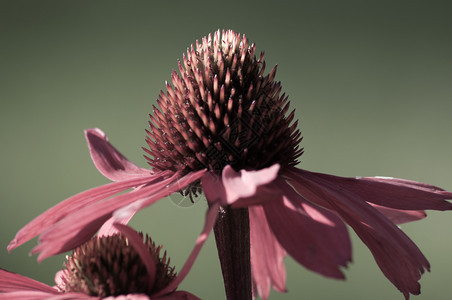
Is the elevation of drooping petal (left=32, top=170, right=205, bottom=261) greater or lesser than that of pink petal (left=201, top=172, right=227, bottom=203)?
lesser

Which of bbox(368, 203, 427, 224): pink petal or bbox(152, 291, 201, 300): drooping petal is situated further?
bbox(368, 203, 427, 224): pink petal

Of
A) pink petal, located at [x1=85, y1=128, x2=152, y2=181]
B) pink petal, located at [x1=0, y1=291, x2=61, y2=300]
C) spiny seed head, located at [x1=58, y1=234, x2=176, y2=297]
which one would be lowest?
pink petal, located at [x1=0, y1=291, x2=61, y2=300]

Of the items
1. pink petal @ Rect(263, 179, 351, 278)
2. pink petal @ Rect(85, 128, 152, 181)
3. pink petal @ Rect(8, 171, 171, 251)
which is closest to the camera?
pink petal @ Rect(263, 179, 351, 278)

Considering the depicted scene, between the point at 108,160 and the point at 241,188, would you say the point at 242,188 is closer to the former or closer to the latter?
the point at 241,188

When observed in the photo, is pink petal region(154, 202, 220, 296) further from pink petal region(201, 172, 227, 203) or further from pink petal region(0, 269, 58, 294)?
pink petal region(0, 269, 58, 294)

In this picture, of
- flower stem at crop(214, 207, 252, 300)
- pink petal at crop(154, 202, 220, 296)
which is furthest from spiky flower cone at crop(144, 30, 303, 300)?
pink petal at crop(154, 202, 220, 296)

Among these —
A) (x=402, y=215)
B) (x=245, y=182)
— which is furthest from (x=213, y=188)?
(x=402, y=215)
